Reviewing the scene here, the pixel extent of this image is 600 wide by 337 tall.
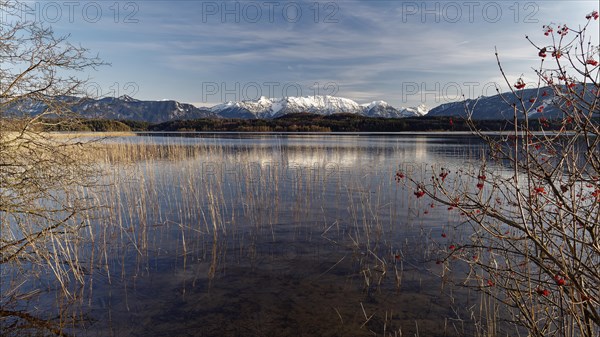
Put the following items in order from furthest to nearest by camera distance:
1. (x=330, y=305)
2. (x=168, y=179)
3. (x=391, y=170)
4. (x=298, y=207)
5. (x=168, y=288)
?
(x=391, y=170) < (x=168, y=179) < (x=298, y=207) < (x=168, y=288) < (x=330, y=305)

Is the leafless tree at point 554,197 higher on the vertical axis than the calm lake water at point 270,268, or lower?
higher

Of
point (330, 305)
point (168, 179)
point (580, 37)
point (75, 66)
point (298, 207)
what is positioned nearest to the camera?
point (580, 37)

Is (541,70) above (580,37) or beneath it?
beneath

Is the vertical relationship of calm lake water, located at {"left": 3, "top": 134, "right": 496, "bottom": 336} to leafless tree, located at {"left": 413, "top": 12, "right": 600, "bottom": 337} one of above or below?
below

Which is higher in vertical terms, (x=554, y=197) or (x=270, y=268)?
(x=554, y=197)

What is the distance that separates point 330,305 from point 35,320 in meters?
5.29

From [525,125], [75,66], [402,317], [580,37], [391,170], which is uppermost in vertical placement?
[75,66]

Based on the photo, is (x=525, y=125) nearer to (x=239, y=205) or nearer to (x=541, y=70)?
(x=541, y=70)

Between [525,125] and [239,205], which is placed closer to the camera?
[525,125]

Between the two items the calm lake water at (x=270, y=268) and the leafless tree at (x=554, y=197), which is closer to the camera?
the leafless tree at (x=554, y=197)

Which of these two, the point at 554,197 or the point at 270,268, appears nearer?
the point at 554,197

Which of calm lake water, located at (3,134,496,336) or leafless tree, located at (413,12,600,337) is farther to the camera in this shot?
calm lake water, located at (3,134,496,336)

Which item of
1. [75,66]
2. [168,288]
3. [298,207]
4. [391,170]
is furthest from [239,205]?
[391,170]

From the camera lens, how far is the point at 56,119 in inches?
315
